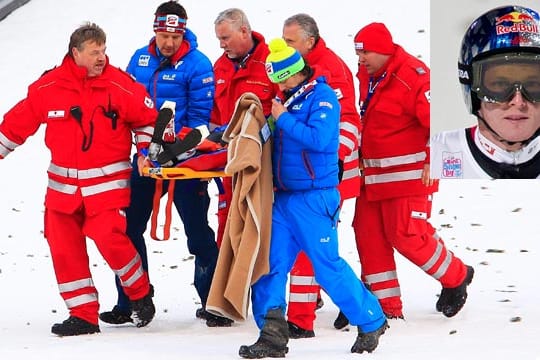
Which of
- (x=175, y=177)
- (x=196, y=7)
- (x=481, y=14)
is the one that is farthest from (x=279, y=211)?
(x=196, y=7)

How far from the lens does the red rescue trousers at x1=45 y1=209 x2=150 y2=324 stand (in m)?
8.46

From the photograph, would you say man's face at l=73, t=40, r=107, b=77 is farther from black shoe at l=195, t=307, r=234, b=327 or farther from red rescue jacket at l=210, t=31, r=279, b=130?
black shoe at l=195, t=307, r=234, b=327

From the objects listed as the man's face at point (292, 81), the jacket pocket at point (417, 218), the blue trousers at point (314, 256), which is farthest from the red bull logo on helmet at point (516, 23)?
the jacket pocket at point (417, 218)

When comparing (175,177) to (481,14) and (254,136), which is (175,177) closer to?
(254,136)

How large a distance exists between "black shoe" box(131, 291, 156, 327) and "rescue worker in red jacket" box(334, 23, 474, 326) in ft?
4.34

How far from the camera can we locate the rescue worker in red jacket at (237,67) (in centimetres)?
866

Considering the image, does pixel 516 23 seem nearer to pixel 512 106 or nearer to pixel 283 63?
pixel 512 106

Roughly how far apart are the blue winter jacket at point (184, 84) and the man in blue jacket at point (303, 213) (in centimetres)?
128

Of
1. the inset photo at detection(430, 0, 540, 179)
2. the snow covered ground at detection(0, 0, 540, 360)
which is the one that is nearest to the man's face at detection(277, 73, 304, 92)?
the snow covered ground at detection(0, 0, 540, 360)

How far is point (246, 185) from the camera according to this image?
753 centimetres

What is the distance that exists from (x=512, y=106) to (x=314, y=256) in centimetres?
189

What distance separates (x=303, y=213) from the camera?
754 centimetres

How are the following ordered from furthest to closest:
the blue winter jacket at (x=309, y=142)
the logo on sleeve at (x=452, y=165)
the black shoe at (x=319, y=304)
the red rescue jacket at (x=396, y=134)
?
the black shoe at (x=319, y=304)
the red rescue jacket at (x=396, y=134)
the blue winter jacket at (x=309, y=142)
the logo on sleeve at (x=452, y=165)

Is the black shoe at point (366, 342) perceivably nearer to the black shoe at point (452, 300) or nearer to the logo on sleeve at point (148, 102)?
the black shoe at point (452, 300)
